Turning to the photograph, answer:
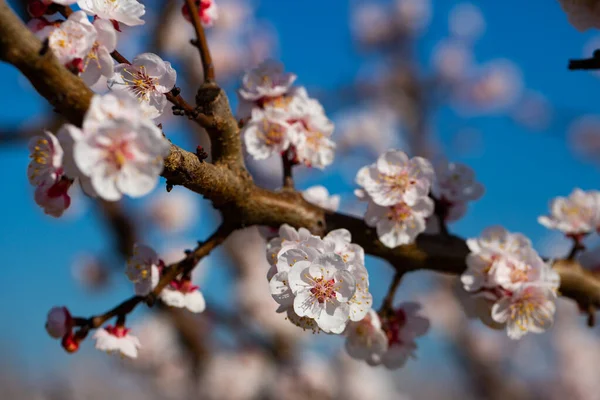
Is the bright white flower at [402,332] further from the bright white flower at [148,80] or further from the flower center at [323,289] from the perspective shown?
the bright white flower at [148,80]

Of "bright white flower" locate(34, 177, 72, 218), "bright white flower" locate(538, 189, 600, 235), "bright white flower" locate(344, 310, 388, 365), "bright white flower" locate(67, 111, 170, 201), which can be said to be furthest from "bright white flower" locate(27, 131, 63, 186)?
"bright white flower" locate(538, 189, 600, 235)

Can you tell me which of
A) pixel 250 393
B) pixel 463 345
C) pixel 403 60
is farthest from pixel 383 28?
pixel 250 393

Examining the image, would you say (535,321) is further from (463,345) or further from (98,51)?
(463,345)

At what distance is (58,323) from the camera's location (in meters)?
1.20

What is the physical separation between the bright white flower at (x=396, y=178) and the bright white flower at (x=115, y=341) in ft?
2.20

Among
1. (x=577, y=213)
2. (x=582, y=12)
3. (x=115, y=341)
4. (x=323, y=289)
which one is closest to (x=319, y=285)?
(x=323, y=289)

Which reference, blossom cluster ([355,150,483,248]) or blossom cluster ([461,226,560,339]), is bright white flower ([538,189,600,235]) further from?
blossom cluster ([355,150,483,248])

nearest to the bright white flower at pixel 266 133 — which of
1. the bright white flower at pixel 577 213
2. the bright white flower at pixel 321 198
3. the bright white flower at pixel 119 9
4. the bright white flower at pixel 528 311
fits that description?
the bright white flower at pixel 321 198

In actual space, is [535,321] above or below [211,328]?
above

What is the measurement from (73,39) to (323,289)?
2.08 ft

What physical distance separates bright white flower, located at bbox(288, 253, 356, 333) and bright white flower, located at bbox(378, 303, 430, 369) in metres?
0.40

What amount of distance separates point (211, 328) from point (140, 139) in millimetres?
3339

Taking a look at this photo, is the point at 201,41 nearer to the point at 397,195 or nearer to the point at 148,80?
the point at 148,80

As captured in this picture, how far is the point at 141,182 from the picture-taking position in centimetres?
77
